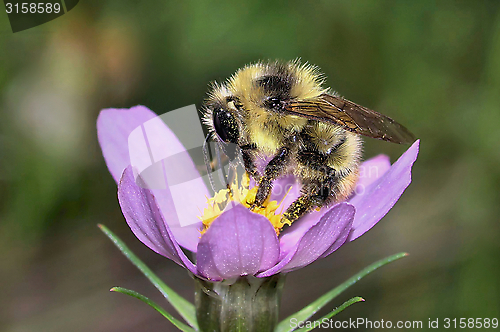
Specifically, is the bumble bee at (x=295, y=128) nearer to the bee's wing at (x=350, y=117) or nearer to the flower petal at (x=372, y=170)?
the bee's wing at (x=350, y=117)

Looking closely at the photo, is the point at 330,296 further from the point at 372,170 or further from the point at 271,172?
the point at 372,170

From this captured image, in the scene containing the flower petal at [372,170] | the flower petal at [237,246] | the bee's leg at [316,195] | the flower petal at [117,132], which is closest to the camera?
the flower petal at [237,246]

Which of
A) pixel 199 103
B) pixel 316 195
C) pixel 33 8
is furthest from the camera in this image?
pixel 199 103

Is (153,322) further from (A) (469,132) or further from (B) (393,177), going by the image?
(A) (469,132)

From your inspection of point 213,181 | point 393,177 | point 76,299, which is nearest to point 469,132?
point 393,177

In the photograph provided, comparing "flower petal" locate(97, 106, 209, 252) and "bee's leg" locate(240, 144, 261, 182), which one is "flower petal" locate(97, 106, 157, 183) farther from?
"bee's leg" locate(240, 144, 261, 182)

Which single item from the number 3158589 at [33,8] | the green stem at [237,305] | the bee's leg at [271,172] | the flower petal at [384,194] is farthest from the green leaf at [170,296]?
the number 3158589 at [33,8]

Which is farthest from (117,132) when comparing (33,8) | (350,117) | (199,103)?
(33,8)
